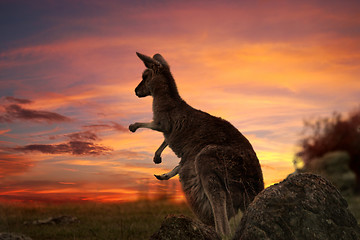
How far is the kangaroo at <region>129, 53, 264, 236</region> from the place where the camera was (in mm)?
8094

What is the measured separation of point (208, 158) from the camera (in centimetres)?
824

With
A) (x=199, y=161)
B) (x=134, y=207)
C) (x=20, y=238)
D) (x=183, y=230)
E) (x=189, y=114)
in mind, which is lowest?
(x=134, y=207)

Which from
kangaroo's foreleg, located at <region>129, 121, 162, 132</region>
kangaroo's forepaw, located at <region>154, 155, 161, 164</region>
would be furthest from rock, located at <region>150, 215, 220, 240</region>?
kangaroo's forepaw, located at <region>154, 155, 161, 164</region>

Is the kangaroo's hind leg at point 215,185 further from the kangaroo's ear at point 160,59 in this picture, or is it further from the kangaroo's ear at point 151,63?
the kangaroo's ear at point 160,59

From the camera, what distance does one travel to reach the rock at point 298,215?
515cm

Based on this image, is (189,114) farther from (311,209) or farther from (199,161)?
(311,209)

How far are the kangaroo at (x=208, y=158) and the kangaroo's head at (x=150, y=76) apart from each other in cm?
10

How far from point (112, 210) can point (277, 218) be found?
11.3m

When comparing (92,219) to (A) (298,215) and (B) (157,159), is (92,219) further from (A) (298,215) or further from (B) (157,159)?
(A) (298,215)

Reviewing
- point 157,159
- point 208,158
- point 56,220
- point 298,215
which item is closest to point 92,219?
point 56,220

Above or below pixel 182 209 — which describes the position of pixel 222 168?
above

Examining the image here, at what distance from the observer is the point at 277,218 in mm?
5195

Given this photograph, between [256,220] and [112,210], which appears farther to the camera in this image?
[112,210]

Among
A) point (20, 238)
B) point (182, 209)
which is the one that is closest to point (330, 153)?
point (182, 209)
